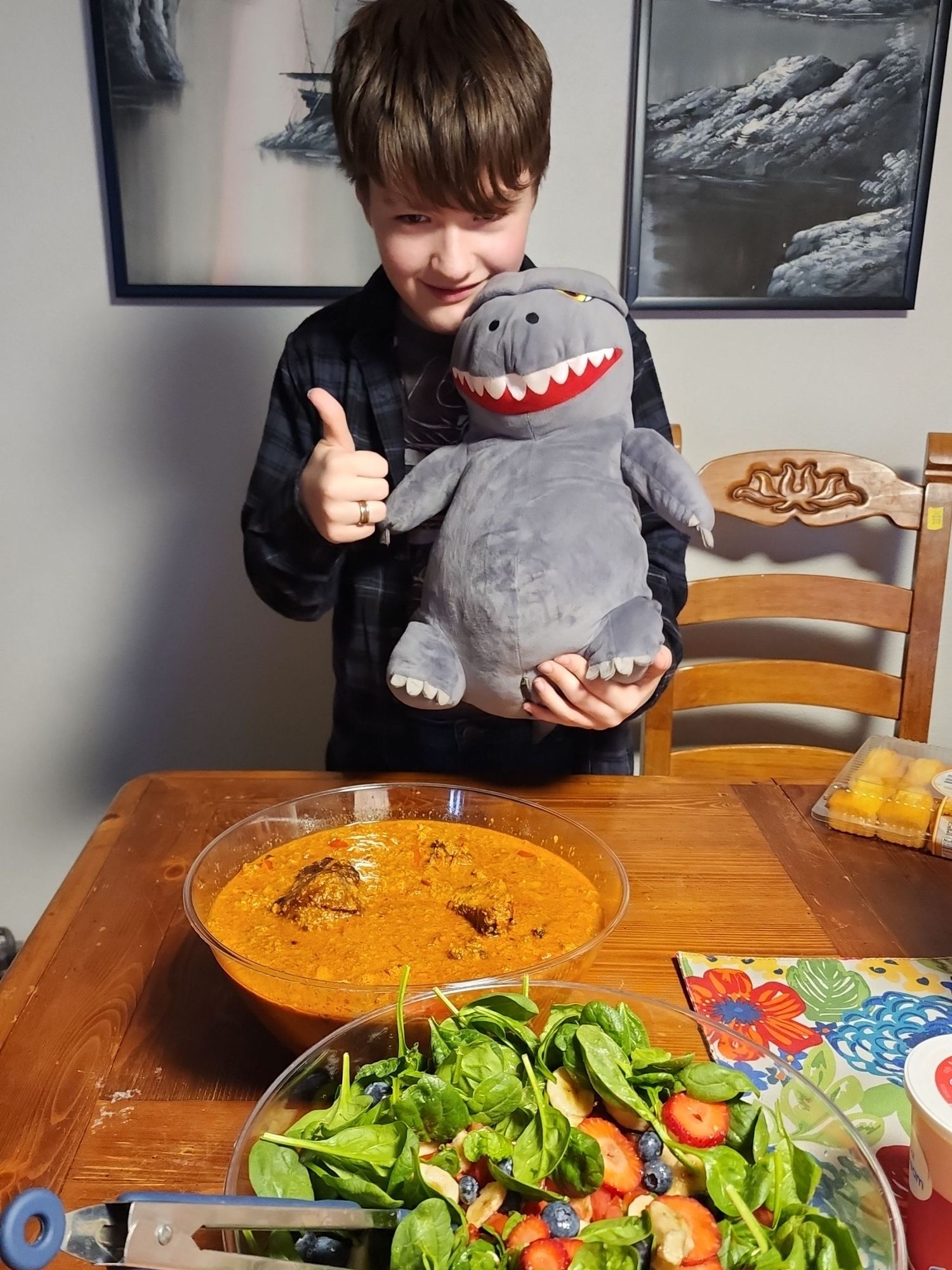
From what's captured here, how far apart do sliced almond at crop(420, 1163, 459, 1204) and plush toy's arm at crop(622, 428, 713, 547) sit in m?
0.51

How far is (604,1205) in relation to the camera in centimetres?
38

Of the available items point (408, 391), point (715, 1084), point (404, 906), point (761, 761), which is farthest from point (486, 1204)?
point (761, 761)

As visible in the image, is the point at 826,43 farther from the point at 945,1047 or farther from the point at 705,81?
the point at 945,1047

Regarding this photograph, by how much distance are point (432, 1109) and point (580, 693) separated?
40 cm

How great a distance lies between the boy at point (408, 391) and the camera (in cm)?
74

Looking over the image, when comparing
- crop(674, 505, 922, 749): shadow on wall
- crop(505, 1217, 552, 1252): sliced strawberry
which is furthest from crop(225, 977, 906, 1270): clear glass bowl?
crop(674, 505, 922, 749): shadow on wall

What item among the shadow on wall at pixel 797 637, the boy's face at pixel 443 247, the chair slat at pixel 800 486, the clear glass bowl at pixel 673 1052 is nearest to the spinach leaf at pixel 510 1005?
the clear glass bowl at pixel 673 1052

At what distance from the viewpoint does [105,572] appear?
1474mm

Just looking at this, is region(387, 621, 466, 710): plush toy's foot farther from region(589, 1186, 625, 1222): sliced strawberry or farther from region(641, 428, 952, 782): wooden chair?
region(641, 428, 952, 782): wooden chair

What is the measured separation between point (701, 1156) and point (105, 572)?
132cm

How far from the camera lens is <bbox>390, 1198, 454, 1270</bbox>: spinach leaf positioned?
1.08 feet

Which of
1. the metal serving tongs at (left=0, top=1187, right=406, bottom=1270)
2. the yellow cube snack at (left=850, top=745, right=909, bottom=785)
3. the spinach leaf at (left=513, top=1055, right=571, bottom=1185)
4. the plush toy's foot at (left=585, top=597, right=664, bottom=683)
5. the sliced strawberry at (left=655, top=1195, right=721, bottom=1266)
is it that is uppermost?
the plush toy's foot at (left=585, top=597, right=664, bottom=683)

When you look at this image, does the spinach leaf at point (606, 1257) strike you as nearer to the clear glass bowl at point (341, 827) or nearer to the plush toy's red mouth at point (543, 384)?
the clear glass bowl at point (341, 827)

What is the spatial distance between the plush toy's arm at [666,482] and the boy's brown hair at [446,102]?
0.23 meters
